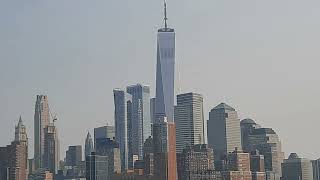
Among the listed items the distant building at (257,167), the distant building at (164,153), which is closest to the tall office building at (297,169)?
the distant building at (257,167)

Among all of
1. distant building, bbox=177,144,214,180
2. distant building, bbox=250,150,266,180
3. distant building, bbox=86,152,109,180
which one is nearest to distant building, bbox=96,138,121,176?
distant building, bbox=86,152,109,180

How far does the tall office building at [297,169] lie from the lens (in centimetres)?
18775

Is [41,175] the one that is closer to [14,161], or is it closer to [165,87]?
[14,161]

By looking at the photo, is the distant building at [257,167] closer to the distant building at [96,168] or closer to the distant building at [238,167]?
the distant building at [238,167]

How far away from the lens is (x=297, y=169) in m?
190

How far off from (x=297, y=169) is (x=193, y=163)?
4707 centimetres

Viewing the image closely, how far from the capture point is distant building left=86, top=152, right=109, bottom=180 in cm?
15281

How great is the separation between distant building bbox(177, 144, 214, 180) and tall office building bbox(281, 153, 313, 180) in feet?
119

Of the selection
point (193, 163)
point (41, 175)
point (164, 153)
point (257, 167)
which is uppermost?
point (164, 153)

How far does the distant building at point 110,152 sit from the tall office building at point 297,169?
4909 cm

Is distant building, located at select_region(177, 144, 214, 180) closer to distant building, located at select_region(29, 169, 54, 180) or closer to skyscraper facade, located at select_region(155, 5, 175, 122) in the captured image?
skyscraper facade, located at select_region(155, 5, 175, 122)

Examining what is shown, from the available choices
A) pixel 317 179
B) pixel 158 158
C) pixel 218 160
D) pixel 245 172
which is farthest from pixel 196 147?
pixel 317 179

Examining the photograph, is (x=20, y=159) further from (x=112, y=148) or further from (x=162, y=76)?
(x=162, y=76)

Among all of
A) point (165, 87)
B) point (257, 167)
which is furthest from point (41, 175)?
point (257, 167)
